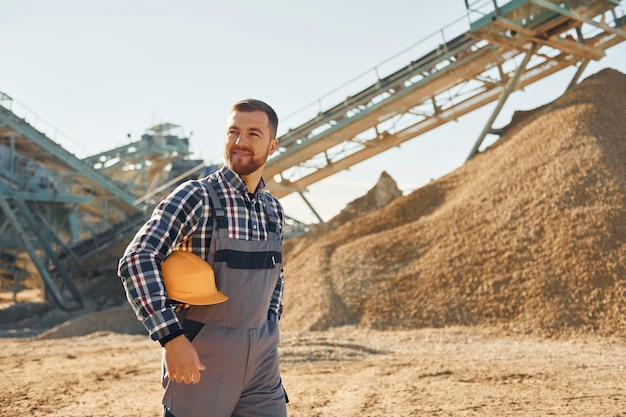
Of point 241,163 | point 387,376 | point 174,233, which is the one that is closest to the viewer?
point 174,233

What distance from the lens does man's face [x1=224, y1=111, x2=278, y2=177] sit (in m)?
2.43

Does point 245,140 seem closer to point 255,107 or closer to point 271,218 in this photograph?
point 255,107

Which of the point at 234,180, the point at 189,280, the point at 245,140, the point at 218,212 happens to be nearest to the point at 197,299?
the point at 189,280

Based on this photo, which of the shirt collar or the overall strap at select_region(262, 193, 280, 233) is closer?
the shirt collar

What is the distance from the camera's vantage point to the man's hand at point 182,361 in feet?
6.85

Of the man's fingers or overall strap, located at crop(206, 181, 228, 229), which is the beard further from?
the man's fingers

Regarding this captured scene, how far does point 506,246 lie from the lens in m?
11.0

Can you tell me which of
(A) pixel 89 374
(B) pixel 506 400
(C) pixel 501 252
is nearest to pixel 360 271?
(C) pixel 501 252

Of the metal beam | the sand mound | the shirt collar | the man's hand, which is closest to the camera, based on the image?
the man's hand

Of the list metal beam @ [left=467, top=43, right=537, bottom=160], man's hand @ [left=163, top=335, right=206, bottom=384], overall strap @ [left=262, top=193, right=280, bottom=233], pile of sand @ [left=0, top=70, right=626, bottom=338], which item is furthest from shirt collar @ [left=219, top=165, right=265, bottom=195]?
metal beam @ [left=467, top=43, right=537, bottom=160]

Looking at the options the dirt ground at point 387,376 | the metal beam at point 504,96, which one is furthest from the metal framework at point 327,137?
the dirt ground at point 387,376

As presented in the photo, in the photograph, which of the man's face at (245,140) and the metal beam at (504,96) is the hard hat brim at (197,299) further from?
the metal beam at (504,96)

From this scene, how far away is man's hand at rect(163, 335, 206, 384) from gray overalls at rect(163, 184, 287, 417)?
0.44 ft

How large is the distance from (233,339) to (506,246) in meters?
9.42
